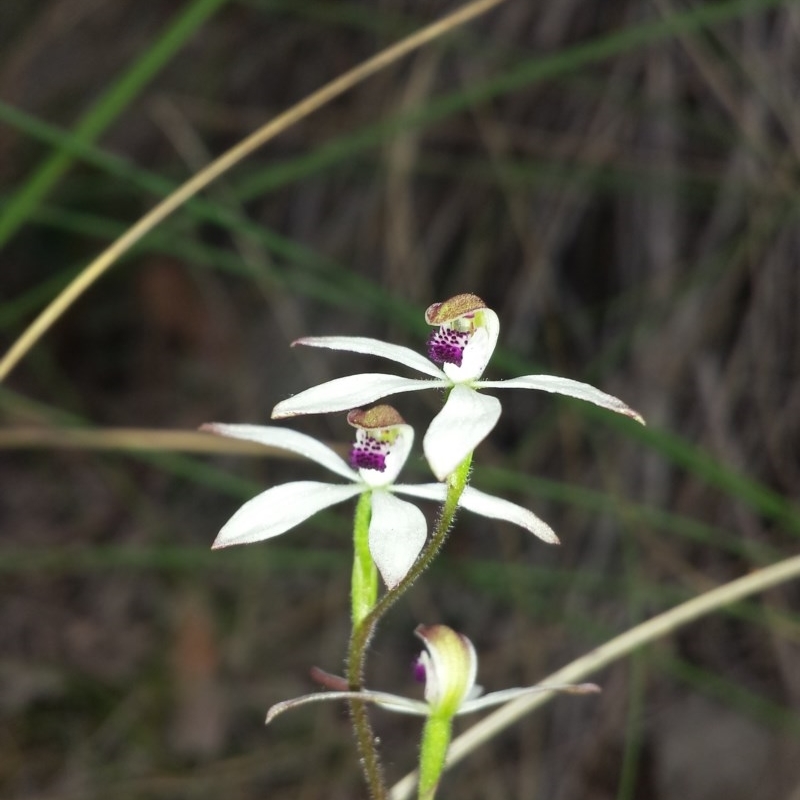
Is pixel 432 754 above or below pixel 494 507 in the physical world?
below

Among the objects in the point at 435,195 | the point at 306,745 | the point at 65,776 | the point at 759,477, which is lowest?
the point at 65,776

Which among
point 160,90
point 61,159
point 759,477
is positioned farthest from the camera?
point 160,90

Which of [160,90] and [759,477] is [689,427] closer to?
[759,477]

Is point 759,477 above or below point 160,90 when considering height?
below

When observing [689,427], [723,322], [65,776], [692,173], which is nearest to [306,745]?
[65,776]

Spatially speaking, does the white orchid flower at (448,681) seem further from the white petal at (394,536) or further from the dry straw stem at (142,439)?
the dry straw stem at (142,439)

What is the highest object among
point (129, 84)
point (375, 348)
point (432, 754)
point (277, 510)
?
point (129, 84)

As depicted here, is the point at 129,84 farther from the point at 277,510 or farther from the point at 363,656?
the point at 363,656

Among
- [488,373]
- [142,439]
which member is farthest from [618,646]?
[488,373]
